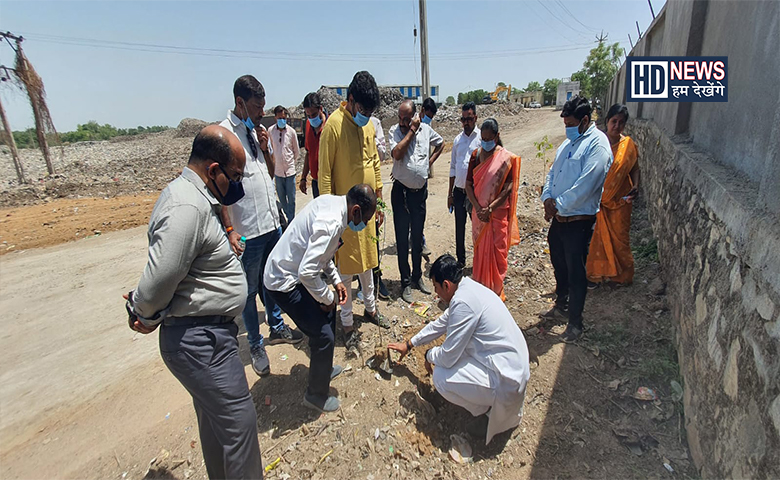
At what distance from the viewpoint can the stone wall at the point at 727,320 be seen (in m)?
1.51

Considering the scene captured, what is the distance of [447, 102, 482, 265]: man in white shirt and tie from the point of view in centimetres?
459

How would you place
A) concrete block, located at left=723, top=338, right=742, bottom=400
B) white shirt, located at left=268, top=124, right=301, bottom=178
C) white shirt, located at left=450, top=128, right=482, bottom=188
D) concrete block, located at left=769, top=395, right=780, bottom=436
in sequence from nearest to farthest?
concrete block, located at left=769, top=395, right=780, bottom=436, concrete block, located at left=723, top=338, right=742, bottom=400, white shirt, located at left=450, top=128, right=482, bottom=188, white shirt, located at left=268, top=124, right=301, bottom=178

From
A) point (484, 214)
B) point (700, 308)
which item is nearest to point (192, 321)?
point (484, 214)

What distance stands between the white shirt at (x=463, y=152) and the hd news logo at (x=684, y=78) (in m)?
2.19

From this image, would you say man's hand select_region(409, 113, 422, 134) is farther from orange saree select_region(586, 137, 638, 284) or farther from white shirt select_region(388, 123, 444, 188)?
orange saree select_region(586, 137, 638, 284)

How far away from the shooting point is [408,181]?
4137mm

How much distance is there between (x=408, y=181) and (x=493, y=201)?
0.93 metres

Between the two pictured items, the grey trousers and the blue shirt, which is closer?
the grey trousers

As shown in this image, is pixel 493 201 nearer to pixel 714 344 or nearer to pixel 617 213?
pixel 617 213

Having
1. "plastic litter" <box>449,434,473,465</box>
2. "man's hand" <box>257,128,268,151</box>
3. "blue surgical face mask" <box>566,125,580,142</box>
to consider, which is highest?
"man's hand" <box>257,128,268,151</box>

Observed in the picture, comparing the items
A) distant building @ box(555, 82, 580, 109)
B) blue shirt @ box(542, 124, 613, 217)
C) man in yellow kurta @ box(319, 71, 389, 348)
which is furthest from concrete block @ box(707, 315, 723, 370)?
distant building @ box(555, 82, 580, 109)

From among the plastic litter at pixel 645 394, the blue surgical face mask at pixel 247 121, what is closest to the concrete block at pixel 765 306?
the plastic litter at pixel 645 394

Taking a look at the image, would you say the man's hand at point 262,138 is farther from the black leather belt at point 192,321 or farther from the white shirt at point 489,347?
the white shirt at point 489,347

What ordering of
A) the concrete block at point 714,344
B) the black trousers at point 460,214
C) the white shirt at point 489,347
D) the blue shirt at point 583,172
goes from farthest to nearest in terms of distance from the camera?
the black trousers at point 460,214 < the blue shirt at point 583,172 < the white shirt at point 489,347 < the concrete block at point 714,344
